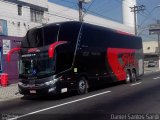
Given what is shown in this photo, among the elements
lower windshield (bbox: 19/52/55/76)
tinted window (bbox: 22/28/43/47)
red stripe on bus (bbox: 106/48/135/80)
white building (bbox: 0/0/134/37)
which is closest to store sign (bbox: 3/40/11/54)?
white building (bbox: 0/0/134/37)

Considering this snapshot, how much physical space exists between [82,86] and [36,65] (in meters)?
2.86

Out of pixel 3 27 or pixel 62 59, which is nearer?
pixel 62 59

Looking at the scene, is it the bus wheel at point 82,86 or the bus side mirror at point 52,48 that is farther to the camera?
the bus wheel at point 82,86

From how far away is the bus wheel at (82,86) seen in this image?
18625 mm

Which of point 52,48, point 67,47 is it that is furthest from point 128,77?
point 52,48

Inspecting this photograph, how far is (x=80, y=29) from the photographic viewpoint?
19.0 metres

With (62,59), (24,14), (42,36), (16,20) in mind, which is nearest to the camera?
(62,59)

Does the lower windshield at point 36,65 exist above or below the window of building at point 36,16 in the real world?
below

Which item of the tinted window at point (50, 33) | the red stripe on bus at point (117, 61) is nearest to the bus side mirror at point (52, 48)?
the tinted window at point (50, 33)

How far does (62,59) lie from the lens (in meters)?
17.4

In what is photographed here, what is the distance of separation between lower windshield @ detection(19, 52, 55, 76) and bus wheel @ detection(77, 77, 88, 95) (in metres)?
2.24

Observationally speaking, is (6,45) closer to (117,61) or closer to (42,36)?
(117,61)

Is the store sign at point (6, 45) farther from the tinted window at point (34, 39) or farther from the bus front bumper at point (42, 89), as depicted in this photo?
the bus front bumper at point (42, 89)

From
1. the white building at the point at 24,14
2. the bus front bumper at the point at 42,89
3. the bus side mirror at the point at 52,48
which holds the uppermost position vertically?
the white building at the point at 24,14
